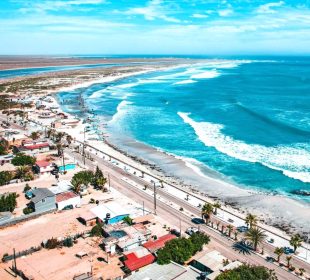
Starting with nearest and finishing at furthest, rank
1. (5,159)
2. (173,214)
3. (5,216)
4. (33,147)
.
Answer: (5,216), (173,214), (5,159), (33,147)

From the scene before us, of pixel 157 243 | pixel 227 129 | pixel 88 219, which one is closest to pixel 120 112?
pixel 227 129

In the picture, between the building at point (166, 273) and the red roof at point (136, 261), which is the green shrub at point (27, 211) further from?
the building at point (166, 273)

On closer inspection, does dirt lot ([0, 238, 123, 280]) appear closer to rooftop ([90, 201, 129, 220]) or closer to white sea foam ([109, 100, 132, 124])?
rooftop ([90, 201, 129, 220])

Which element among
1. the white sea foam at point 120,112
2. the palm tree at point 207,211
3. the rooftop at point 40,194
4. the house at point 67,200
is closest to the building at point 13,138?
the white sea foam at point 120,112

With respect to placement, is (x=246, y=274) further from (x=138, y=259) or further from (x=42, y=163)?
(x=42, y=163)

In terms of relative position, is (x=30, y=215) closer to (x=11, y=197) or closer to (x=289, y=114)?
(x=11, y=197)

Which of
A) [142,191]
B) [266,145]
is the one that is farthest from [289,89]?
[142,191]

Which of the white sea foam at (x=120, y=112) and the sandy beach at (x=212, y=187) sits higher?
the white sea foam at (x=120, y=112)
